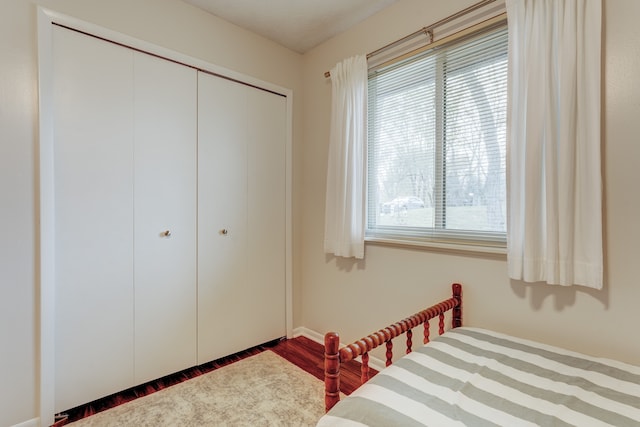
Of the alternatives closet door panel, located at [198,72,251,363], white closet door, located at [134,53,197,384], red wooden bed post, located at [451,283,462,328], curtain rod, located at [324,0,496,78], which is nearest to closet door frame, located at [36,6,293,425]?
white closet door, located at [134,53,197,384]

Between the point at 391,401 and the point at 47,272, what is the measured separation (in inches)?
71.2

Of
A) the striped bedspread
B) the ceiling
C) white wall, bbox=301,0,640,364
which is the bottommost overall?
the striped bedspread

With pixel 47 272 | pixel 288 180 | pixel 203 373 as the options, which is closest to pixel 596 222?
pixel 288 180

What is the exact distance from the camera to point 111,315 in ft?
6.00

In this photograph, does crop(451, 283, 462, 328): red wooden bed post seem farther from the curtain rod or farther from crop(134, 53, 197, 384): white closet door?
crop(134, 53, 197, 384): white closet door

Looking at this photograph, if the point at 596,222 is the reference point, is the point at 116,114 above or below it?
above

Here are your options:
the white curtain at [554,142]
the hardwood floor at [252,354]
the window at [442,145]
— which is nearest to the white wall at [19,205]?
the hardwood floor at [252,354]

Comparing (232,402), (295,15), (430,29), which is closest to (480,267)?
(430,29)

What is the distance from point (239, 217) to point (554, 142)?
6.68 feet

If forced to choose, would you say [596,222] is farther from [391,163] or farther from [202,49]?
[202,49]

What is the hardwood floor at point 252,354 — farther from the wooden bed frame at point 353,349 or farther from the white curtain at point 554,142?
the white curtain at point 554,142

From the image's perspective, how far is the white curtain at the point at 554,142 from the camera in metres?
1.27

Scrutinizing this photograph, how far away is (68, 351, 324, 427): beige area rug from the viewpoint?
65.6 inches

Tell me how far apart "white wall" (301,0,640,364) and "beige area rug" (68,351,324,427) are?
0.61m
